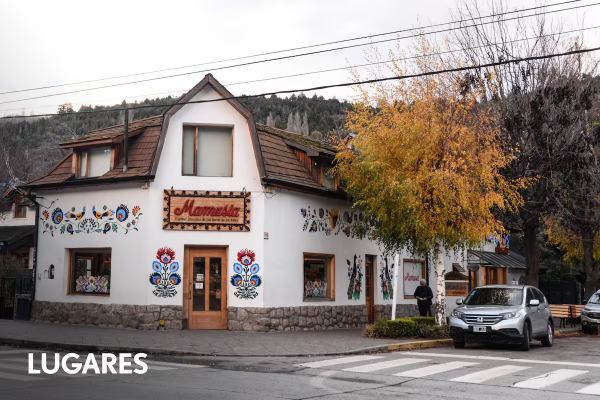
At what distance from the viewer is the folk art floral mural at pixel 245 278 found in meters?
19.5

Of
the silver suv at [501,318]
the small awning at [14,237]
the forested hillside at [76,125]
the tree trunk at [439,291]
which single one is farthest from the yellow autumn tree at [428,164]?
the small awning at [14,237]

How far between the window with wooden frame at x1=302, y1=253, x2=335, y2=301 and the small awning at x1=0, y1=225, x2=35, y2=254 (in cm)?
1811

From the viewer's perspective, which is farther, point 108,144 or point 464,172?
point 108,144

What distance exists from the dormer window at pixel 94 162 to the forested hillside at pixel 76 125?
28.7ft

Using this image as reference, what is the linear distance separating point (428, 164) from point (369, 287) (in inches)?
300

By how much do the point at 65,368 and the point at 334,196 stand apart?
13.2 meters

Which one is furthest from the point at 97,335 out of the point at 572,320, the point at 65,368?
the point at 572,320

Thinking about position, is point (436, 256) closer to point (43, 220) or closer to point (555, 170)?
point (555, 170)

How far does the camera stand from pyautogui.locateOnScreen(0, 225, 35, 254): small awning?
1232 inches

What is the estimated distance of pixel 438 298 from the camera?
62.8ft

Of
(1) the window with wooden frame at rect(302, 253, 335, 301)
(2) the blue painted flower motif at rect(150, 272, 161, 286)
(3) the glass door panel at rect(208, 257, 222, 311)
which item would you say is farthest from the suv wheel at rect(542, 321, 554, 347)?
(2) the blue painted flower motif at rect(150, 272, 161, 286)

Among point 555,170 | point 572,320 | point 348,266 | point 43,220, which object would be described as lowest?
point 572,320

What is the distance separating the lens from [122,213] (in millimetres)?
19828

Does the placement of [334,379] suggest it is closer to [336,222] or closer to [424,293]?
[424,293]
